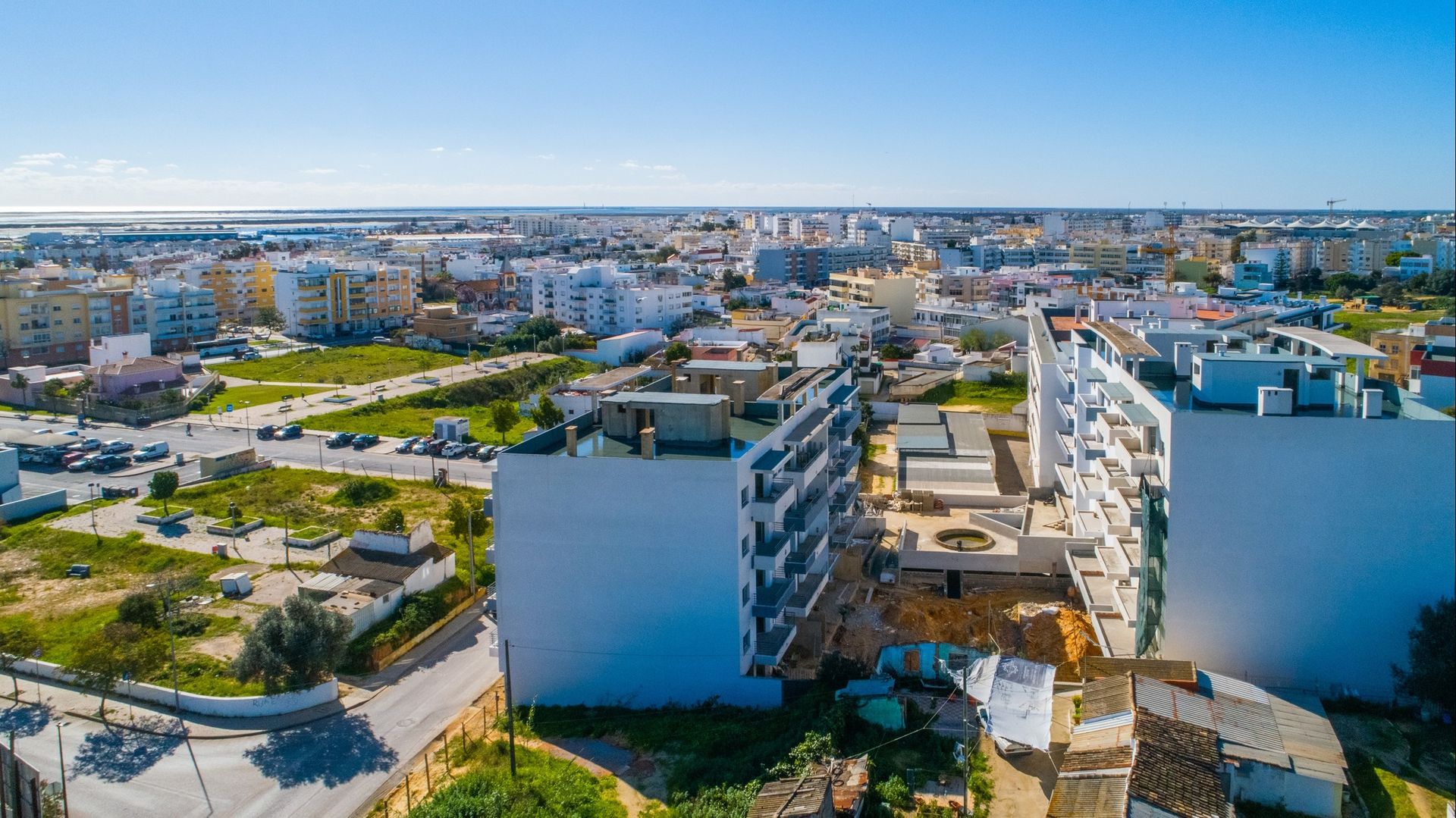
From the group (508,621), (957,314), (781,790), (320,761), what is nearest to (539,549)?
(508,621)

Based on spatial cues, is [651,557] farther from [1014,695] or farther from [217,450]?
[217,450]

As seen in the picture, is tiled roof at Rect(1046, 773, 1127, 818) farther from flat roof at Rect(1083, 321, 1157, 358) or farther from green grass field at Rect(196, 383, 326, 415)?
green grass field at Rect(196, 383, 326, 415)

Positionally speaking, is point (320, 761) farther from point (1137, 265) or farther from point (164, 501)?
point (1137, 265)

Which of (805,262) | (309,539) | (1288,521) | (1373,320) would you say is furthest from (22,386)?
(805,262)

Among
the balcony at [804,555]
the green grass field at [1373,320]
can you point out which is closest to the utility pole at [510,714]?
the balcony at [804,555]

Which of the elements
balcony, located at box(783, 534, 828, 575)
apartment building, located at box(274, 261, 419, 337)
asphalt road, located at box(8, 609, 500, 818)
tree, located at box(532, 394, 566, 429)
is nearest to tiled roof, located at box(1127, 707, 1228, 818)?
balcony, located at box(783, 534, 828, 575)
